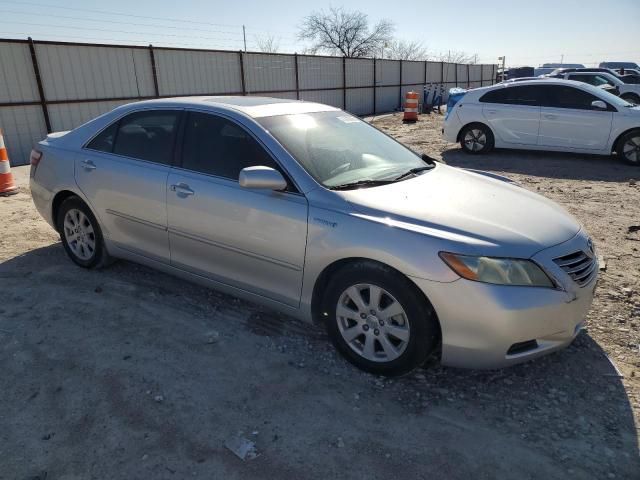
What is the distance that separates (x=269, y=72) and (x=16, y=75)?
9092mm

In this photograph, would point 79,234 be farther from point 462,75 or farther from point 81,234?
point 462,75

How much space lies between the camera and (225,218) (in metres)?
3.36

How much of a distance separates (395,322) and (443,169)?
1571 millimetres

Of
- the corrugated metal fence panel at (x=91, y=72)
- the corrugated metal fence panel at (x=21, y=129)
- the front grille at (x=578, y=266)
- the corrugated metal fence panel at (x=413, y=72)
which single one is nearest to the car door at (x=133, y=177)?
the front grille at (x=578, y=266)

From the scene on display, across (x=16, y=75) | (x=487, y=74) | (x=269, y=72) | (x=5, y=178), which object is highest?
(x=16, y=75)

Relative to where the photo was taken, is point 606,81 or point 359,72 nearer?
point 606,81

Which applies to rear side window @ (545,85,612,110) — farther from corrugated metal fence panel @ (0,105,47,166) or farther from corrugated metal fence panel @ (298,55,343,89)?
corrugated metal fence panel @ (298,55,343,89)

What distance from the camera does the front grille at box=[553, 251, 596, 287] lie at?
2773 millimetres

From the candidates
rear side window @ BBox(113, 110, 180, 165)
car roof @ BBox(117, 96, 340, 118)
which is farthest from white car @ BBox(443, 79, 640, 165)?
rear side window @ BBox(113, 110, 180, 165)

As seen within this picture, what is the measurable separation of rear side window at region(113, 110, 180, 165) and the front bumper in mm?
2274

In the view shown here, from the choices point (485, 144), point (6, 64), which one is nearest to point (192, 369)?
Result: point (485, 144)

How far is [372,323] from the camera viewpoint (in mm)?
2904

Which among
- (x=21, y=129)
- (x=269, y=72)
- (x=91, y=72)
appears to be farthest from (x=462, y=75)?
(x=21, y=129)

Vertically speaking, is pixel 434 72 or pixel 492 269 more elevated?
pixel 434 72
